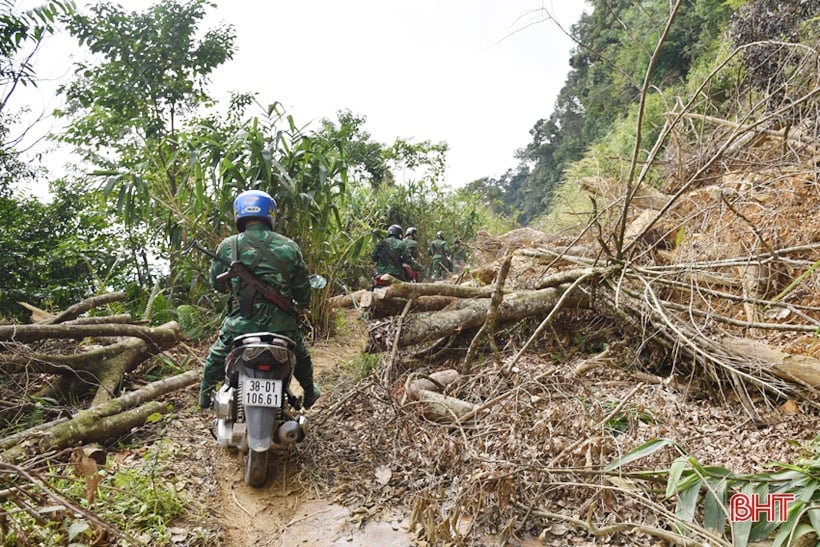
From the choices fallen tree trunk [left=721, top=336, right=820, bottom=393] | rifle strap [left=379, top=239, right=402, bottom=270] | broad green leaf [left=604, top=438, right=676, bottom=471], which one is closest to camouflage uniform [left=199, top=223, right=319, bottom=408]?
broad green leaf [left=604, top=438, right=676, bottom=471]

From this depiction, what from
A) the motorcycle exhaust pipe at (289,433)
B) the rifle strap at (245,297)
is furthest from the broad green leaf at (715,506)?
the rifle strap at (245,297)

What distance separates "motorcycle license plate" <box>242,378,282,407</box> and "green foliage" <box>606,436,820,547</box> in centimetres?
189

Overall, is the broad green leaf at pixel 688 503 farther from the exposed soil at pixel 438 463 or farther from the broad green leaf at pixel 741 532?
the exposed soil at pixel 438 463

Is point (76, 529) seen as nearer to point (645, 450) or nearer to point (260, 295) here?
point (260, 295)

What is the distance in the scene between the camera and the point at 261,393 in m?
2.66

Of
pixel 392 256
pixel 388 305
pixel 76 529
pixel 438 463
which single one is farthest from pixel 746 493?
pixel 392 256

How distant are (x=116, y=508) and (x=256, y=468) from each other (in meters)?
0.68

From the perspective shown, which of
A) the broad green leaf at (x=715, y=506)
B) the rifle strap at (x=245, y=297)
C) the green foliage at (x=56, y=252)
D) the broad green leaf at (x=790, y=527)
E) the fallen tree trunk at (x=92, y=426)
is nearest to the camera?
the broad green leaf at (x=790, y=527)

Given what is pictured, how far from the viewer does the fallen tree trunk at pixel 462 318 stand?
422 cm

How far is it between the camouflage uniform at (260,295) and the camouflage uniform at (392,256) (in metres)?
5.56

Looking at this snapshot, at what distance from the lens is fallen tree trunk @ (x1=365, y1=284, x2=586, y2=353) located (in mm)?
4223

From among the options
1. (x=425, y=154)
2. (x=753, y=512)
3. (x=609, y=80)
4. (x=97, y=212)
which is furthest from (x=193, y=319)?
(x=609, y=80)

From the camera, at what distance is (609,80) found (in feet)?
75.0

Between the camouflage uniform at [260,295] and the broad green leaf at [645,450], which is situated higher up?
the camouflage uniform at [260,295]
